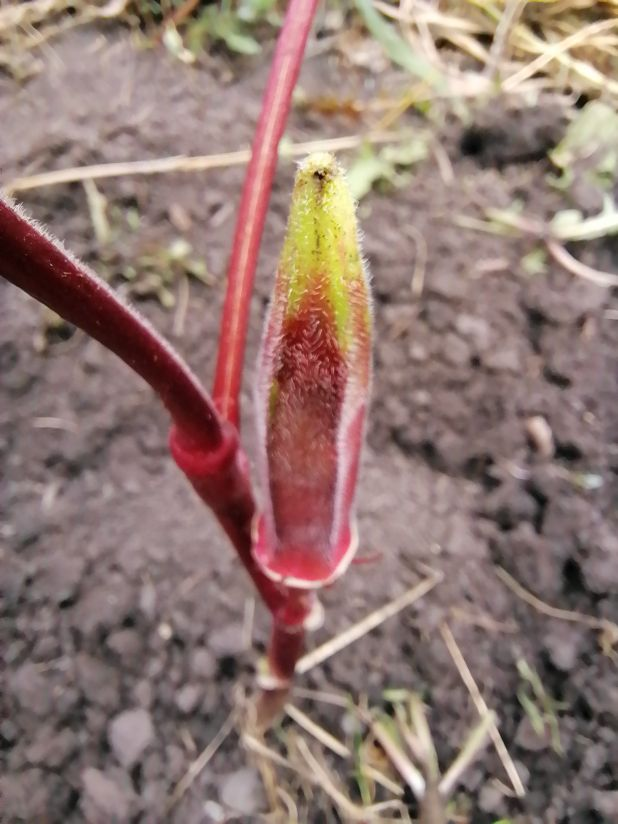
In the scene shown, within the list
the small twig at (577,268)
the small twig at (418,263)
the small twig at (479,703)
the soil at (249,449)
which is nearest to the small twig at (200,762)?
the soil at (249,449)

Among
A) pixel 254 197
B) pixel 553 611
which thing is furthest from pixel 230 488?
pixel 553 611

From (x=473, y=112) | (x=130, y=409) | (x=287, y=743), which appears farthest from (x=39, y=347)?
(x=473, y=112)

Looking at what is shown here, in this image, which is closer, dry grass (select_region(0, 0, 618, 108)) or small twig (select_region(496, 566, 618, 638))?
small twig (select_region(496, 566, 618, 638))

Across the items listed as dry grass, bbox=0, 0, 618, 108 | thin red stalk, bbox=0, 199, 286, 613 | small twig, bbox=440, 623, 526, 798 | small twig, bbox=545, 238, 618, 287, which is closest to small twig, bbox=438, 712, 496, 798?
small twig, bbox=440, 623, 526, 798

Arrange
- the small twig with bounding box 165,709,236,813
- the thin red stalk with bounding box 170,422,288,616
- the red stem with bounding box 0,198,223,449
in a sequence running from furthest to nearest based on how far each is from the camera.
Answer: the small twig with bounding box 165,709,236,813
the thin red stalk with bounding box 170,422,288,616
the red stem with bounding box 0,198,223,449

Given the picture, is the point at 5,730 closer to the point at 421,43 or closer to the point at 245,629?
the point at 245,629

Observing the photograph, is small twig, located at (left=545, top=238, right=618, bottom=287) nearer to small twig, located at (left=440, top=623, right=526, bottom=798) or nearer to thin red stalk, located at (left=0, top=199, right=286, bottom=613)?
small twig, located at (left=440, top=623, right=526, bottom=798)
